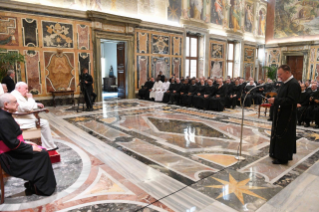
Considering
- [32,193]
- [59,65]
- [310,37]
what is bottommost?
[32,193]

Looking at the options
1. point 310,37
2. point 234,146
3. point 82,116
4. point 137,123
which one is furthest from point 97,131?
point 310,37

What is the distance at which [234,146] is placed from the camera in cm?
479

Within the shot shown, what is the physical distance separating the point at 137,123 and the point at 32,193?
13.1ft

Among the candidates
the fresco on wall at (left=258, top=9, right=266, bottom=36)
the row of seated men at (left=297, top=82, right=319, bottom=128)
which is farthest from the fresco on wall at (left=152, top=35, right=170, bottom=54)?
the fresco on wall at (left=258, top=9, right=266, bottom=36)

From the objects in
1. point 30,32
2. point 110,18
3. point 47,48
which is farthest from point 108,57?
point 30,32

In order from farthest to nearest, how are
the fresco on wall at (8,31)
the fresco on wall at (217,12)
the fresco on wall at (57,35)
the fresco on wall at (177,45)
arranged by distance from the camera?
1. the fresco on wall at (217,12)
2. the fresco on wall at (177,45)
3. the fresco on wall at (57,35)
4. the fresco on wall at (8,31)

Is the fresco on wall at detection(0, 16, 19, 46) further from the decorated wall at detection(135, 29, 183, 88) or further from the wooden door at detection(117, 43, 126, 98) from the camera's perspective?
the decorated wall at detection(135, 29, 183, 88)

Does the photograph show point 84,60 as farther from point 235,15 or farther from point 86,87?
point 235,15

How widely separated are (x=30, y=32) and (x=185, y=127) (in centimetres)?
709

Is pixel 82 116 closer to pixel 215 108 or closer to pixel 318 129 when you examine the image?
pixel 215 108

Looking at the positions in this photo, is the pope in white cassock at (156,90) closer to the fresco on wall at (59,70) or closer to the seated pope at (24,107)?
the fresco on wall at (59,70)

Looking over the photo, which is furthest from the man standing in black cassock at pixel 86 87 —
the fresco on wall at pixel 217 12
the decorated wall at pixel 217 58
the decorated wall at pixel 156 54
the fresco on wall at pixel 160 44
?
the fresco on wall at pixel 217 12

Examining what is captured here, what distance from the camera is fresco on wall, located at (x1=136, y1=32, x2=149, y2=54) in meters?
11.9

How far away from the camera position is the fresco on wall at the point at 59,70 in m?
9.34
